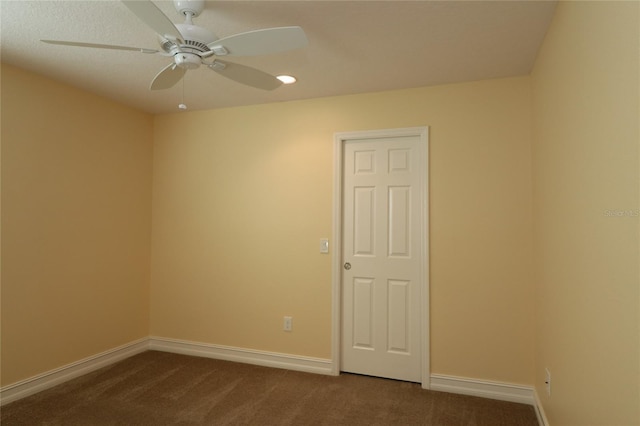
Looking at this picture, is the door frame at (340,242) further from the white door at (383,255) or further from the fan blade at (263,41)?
the fan blade at (263,41)

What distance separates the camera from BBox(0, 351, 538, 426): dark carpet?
250cm

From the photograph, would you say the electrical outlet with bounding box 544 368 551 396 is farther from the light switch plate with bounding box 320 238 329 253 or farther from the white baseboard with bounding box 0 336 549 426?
the light switch plate with bounding box 320 238 329 253

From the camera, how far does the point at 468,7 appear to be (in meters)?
1.94

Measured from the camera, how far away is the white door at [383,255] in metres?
3.12

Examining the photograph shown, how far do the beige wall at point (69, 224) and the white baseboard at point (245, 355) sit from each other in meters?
0.32

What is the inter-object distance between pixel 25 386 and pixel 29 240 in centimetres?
110

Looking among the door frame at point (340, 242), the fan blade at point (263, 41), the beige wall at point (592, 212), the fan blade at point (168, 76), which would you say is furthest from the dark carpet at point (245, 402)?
the fan blade at point (263, 41)

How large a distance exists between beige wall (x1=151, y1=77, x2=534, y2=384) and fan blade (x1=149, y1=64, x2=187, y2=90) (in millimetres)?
1468

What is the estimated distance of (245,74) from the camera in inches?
83.1

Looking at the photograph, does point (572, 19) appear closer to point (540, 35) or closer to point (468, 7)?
point (468, 7)

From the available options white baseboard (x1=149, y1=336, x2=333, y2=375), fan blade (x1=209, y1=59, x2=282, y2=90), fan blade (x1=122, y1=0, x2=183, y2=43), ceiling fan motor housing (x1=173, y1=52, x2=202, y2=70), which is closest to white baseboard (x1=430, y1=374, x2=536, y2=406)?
white baseboard (x1=149, y1=336, x2=333, y2=375)

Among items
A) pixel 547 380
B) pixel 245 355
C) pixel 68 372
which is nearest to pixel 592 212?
pixel 547 380

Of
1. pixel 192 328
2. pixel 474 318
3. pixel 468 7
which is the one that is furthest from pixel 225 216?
pixel 468 7

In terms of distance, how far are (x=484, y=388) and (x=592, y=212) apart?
197cm
